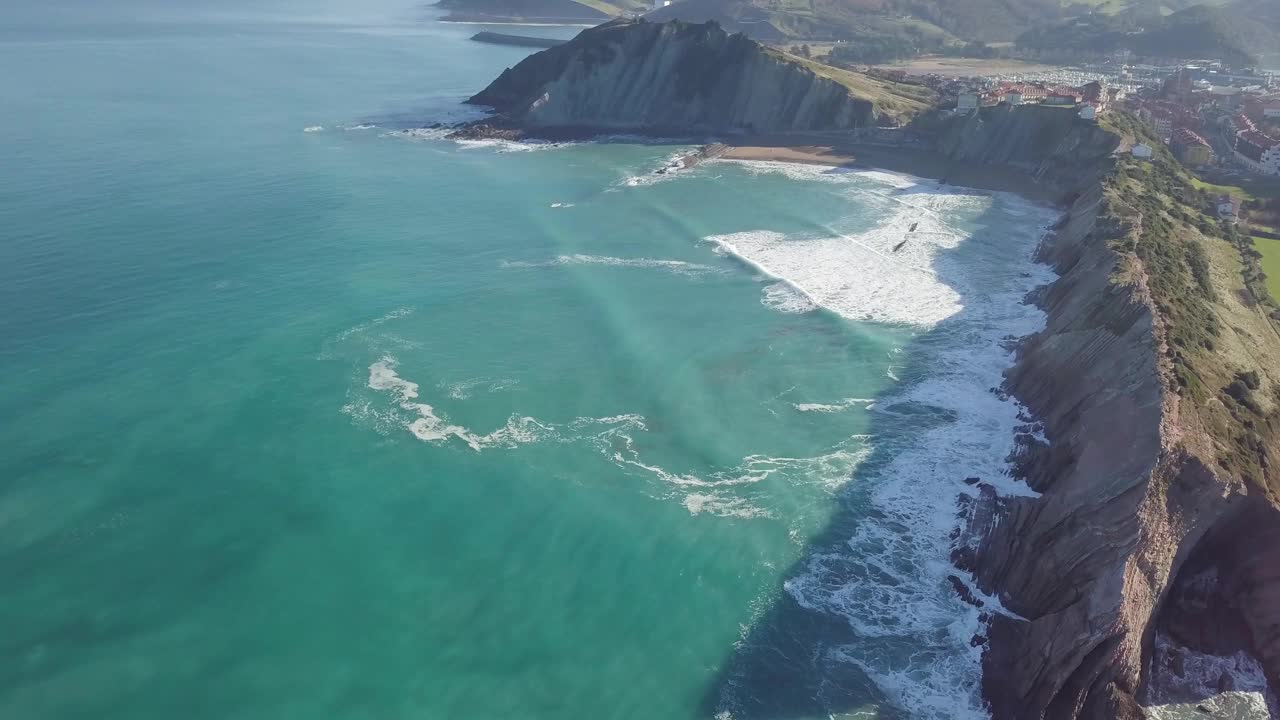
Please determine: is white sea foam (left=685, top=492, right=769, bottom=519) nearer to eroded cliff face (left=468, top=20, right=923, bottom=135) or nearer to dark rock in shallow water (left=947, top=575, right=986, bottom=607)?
dark rock in shallow water (left=947, top=575, right=986, bottom=607)

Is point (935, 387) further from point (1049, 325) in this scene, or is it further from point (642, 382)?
point (642, 382)

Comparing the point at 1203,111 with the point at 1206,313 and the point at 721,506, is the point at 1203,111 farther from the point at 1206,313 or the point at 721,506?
the point at 721,506

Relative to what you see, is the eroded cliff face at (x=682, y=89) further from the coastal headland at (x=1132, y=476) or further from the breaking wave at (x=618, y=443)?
the breaking wave at (x=618, y=443)

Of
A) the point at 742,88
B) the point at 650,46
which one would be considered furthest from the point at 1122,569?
the point at 650,46

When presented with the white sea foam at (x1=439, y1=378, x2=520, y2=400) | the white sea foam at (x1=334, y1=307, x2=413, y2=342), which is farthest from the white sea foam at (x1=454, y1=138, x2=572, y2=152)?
the white sea foam at (x1=439, y1=378, x2=520, y2=400)

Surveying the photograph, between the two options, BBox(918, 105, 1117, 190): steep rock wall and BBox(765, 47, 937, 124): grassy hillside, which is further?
BBox(765, 47, 937, 124): grassy hillside

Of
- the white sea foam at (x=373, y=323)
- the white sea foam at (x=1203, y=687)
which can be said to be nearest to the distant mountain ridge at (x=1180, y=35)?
the white sea foam at (x=373, y=323)
